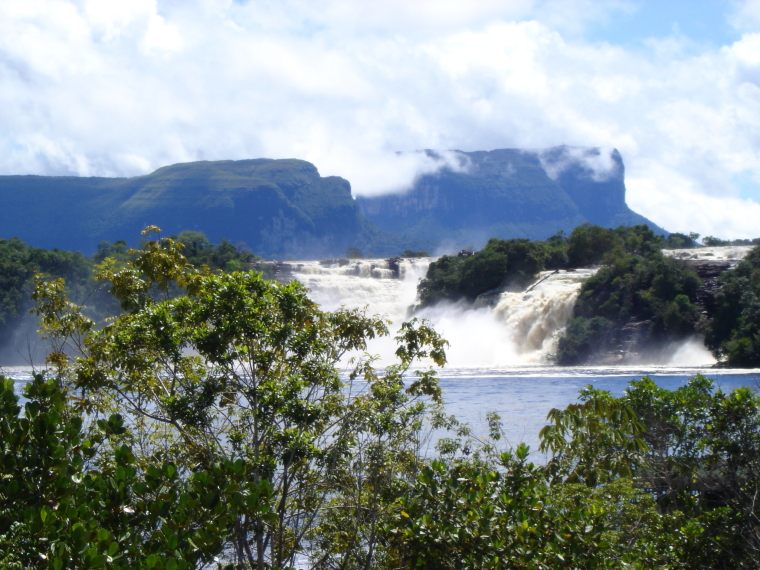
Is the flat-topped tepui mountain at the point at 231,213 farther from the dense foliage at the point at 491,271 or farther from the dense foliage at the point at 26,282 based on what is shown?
the dense foliage at the point at 491,271

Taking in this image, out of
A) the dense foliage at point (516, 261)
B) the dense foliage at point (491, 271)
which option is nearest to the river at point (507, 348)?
the dense foliage at point (491, 271)

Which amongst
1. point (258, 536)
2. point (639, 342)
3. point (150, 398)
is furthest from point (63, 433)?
point (639, 342)

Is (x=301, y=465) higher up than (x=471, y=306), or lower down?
lower down

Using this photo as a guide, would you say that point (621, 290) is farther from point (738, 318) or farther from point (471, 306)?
point (471, 306)

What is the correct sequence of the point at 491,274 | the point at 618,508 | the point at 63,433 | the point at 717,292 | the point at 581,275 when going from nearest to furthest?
the point at 63,433 < the point at 618,508 < the point at 717,292 < the point at 581,275 < the point at 491,274

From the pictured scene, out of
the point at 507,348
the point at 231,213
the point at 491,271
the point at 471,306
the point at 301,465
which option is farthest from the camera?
the point at 231,213

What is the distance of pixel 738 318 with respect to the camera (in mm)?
35500

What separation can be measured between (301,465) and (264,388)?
0.75m

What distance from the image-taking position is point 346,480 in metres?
6.40

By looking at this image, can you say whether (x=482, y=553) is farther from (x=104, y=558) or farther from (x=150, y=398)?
(x=150, y=398)

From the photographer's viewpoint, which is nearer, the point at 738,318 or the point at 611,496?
the point at 611,496

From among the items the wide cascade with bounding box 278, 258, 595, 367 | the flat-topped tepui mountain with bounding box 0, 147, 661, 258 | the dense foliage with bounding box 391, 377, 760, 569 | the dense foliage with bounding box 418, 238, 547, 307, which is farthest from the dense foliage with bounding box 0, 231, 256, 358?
the flat-topped tepui mountain with bounding box 0, 147, 661, 258

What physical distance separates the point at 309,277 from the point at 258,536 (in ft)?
179

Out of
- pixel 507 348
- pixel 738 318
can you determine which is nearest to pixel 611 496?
pixel 738 318
